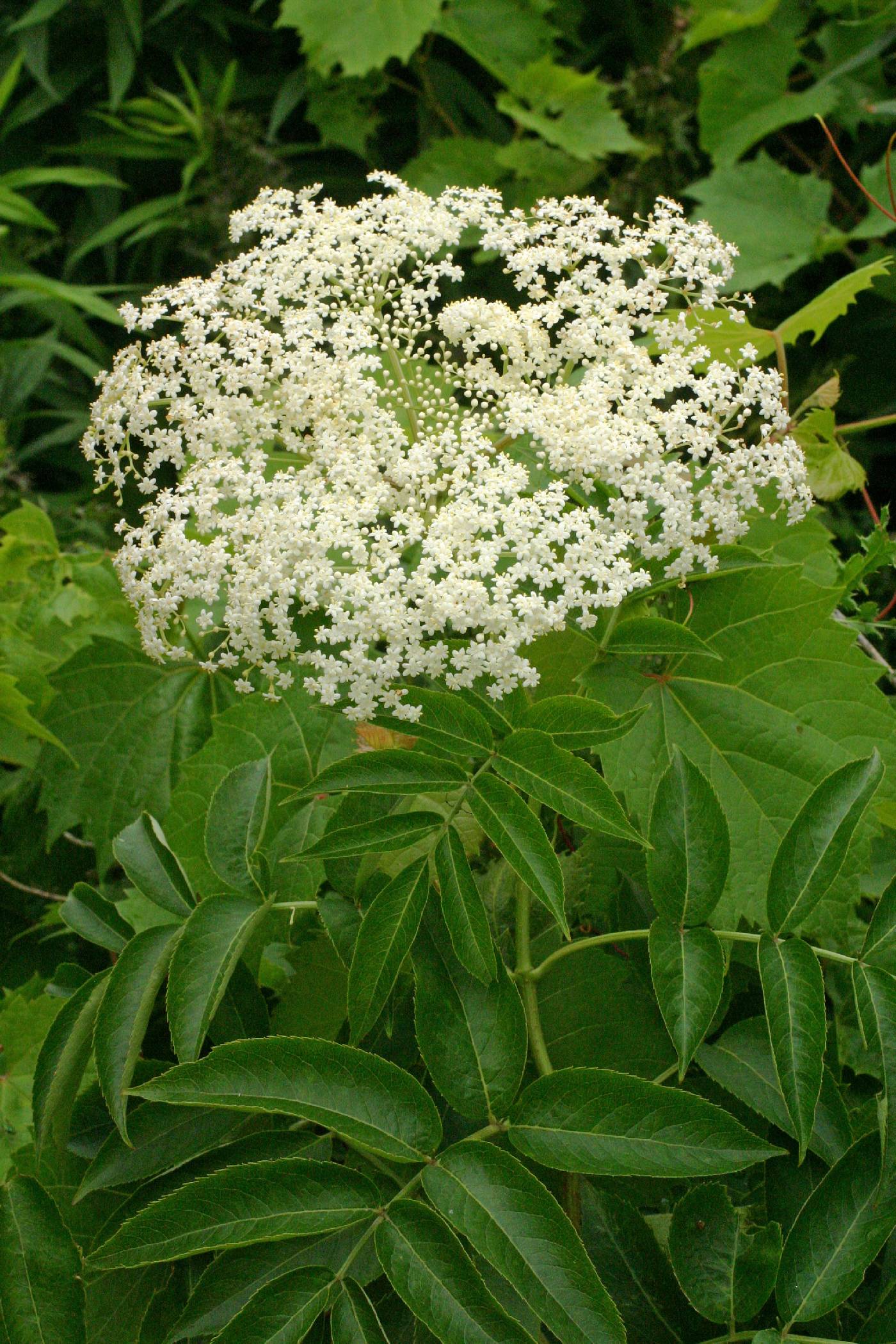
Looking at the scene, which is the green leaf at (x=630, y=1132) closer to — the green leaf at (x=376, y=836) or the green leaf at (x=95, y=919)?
the green leaf at (x=376, y=836)

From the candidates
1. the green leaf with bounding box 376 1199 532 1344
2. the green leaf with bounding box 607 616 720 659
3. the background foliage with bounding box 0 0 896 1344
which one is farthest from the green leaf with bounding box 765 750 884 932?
the green leaf with bounding box 376 1199 532 1344

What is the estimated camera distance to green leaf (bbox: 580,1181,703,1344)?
1.79ft

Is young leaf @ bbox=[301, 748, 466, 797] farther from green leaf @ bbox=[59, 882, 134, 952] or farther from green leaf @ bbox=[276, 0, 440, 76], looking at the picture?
green leaf @ bbox=[276, 0, 440, 76]

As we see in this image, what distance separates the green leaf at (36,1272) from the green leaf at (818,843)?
0.40 m

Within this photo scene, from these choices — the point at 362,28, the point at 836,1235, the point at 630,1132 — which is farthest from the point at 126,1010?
the point at 362,28

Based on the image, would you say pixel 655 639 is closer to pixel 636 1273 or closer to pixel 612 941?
pixel 612 941

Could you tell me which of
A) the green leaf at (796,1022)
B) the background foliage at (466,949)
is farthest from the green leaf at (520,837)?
the green leaf at (796,1022)

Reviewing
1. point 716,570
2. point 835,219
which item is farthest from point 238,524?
point 835,219

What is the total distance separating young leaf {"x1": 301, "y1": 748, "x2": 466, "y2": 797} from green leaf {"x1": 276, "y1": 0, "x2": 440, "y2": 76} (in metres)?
2.07

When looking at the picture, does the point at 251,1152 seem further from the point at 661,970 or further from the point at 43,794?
the point at 43,794

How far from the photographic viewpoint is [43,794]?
111 cm

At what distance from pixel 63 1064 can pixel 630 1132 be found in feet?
0.94

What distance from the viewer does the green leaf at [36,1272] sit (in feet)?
1.82

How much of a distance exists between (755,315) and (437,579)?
1.82m
